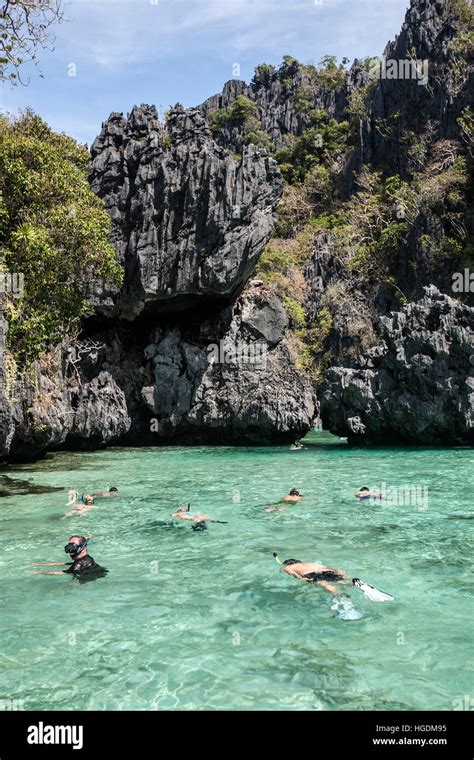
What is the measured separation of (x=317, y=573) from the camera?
7.39m

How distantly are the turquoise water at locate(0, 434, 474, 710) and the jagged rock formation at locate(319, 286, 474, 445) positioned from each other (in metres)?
9.73

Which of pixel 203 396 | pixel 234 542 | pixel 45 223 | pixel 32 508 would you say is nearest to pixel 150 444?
pixel 203 396

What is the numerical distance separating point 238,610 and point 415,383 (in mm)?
18525

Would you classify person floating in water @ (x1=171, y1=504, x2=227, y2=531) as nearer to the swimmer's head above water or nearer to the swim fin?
the swimmer's head above water

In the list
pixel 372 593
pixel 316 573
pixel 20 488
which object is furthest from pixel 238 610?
pixel 20 488

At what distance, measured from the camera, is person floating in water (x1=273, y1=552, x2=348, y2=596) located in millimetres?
7244

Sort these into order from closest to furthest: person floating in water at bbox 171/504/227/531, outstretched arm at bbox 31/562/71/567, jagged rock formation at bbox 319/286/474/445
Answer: outstretched arm at bbox 31/562/71/567
person floating in water at bbox 171/504/227/531
jagged rock formation at bbox 319/286/474/445

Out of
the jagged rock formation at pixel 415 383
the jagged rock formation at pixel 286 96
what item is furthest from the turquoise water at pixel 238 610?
the jagged rock formation at pixel 286 96

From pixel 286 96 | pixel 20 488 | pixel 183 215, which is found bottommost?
pixel 20 488

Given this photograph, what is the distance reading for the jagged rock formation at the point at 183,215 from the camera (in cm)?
2611

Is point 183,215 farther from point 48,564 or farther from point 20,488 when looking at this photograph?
point 48,564
